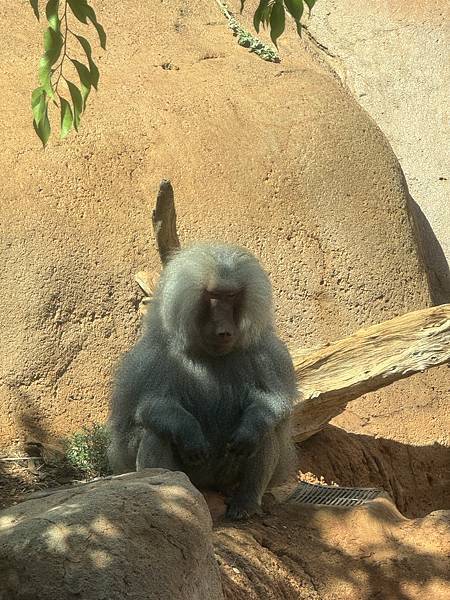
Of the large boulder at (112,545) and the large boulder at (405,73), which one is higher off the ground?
the large boulder at (405,73)

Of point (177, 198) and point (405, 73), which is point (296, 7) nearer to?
point (177, 198)

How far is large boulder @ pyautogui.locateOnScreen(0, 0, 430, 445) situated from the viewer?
8914 millimetres

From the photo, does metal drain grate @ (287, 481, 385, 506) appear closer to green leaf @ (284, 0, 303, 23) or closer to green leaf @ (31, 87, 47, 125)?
green leaf @ (31, 87, 47, 125)

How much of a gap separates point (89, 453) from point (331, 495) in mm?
2393

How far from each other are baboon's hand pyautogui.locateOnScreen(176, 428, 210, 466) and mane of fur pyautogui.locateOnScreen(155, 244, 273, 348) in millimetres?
608

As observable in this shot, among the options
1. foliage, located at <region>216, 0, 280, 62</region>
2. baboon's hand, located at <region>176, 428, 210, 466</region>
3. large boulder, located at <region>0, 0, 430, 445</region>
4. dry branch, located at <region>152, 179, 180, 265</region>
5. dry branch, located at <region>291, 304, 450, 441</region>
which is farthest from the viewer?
foliage, located at <region>216, 0, 280, 62</region>

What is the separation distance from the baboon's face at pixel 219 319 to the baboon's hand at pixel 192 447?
579 mm

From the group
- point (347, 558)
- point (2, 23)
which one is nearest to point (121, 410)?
point (347, 558)

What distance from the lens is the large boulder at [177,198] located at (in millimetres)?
8914

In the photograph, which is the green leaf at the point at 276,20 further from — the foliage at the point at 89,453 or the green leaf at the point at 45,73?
the foliage at the point at 89,453

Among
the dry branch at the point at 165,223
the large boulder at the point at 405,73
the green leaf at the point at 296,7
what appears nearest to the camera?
the green leaf at the point at 296,7

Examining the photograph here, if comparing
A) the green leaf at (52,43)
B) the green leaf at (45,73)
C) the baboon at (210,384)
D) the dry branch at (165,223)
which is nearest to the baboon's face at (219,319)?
the baboon at (210,384)

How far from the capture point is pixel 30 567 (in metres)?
Result: 3.79

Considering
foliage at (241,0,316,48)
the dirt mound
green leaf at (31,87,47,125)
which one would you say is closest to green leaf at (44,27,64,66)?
green leaf at (31,87,47,125)
